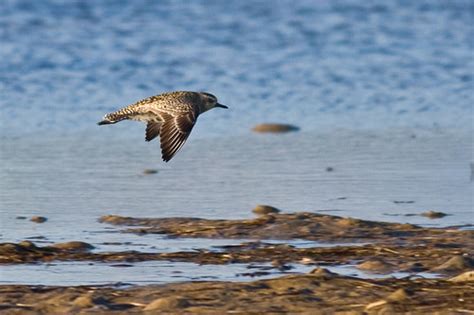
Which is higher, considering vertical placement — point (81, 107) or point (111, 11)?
point (111, 11)

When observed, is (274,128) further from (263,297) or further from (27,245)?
(263,297)

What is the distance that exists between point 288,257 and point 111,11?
575 inches

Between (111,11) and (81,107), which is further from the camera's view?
(111,11)

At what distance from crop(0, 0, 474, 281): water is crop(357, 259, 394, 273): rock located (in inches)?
48.3

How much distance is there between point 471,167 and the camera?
1206 cm

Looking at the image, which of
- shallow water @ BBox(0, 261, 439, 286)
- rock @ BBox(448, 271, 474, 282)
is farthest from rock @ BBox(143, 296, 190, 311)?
rock @ BBox(448, 271, 474, 282)

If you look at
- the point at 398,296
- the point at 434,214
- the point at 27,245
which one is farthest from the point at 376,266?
the point at 27,245

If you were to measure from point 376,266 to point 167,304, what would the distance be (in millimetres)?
1633

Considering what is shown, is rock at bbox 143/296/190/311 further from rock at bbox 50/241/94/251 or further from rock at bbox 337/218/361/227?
rock at bbox 337/218/361/227

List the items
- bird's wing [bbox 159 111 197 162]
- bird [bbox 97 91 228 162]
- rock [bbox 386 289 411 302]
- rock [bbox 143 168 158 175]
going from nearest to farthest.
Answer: rock [bbox 386 289 411 302] < bird's wing [bbox 159 111 197 162] < bird [bbox 97 91 228 162] < rock [bbox 143 168 158 175]

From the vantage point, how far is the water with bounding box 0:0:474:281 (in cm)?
1080

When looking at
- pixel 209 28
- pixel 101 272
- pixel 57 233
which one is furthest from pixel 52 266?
pixel 209 28

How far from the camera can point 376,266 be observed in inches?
339

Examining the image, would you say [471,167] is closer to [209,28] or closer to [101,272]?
[101,272]
